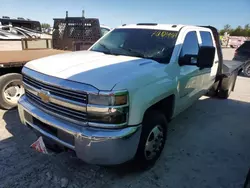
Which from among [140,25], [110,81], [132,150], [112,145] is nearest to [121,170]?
[132,150]

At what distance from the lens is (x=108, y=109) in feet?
7.07

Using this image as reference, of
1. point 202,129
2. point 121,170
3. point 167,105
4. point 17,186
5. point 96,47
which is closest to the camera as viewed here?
point 17,186

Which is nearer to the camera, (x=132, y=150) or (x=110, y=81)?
(x=110, y=81)

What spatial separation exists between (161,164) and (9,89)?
3.44 meters

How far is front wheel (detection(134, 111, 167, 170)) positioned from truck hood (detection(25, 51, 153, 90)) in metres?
0.63

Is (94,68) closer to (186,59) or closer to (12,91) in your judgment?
(186,59)

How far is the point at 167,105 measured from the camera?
3.20 metres

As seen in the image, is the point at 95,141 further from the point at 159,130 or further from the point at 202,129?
the point at 202,129

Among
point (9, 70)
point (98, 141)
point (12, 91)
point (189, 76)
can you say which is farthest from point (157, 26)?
point (12, 91)

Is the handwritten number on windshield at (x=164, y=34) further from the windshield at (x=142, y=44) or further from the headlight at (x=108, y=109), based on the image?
the headlight at (x=108, y=109)

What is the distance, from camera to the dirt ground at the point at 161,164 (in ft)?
8.93

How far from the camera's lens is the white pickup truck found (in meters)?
2.19

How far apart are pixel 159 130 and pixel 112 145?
3.13ft

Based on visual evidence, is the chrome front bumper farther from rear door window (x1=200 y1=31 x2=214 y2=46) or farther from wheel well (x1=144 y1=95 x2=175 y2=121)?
rear door window (x1=200 y1=31 x2=214 y2=46)
